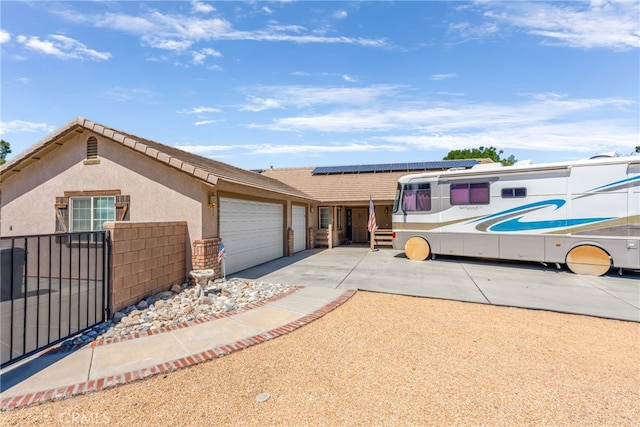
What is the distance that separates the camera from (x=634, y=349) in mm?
4871

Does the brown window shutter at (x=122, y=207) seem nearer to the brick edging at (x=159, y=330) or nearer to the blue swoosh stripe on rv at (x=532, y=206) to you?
the brick edging at (x=159, y=330)

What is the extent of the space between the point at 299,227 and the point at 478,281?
9.61 meters

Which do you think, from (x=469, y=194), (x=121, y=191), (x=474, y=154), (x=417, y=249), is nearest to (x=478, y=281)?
(x=417, y=249)

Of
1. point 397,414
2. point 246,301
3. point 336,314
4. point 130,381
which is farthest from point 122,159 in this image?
point 397,414

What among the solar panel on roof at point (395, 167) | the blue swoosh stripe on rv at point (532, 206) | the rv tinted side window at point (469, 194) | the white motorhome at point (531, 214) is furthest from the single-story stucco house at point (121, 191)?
the solar panel on roof at point (395, 167)

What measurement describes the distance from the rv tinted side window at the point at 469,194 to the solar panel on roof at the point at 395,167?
8.39 metres

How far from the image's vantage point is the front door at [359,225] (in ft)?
71.1

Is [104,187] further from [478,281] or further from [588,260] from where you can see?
[588,260]

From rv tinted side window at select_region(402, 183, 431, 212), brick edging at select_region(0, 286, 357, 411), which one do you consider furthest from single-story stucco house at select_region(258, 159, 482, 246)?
brick edging at select_region(0, 286, 357, 411)

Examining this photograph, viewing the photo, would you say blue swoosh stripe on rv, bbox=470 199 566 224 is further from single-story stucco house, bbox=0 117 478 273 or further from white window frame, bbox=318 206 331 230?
white window frame, bbox=318 206 331 230

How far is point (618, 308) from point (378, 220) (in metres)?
14.2

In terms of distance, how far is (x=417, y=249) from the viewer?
41.7ft

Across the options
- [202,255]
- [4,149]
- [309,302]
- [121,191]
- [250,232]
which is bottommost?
[309,302]

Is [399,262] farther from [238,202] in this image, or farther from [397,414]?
[397,414]
